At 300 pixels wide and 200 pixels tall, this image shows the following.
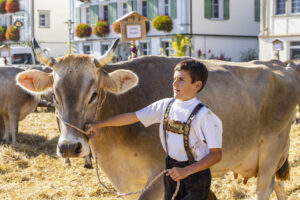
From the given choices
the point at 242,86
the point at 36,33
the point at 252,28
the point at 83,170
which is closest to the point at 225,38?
the point at 252,28

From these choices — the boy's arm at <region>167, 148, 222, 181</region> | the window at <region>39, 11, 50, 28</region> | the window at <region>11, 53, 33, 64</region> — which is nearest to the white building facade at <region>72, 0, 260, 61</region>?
the window at <region>11, 53, 33, 64</region>

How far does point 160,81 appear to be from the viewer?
401 centimetres

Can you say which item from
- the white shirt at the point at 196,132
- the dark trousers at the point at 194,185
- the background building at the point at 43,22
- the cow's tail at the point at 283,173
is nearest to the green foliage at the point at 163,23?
the background building at the point at 43,22

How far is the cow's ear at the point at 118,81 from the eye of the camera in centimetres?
345

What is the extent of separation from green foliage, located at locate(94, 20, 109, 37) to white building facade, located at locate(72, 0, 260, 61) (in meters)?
0.35

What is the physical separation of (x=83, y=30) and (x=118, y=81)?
85.6 feet

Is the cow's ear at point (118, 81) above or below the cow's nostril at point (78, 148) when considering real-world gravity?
above

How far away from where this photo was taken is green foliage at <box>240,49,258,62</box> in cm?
2496

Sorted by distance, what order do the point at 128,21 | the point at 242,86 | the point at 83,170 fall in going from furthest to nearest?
the point at 128,21 < the point at 83,170 < the point at 242,86

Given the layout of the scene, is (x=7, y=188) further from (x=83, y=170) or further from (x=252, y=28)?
(x=252, y=28)

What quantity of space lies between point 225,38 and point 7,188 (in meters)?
21.4

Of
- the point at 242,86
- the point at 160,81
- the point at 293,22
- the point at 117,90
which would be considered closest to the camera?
the point at 117,90

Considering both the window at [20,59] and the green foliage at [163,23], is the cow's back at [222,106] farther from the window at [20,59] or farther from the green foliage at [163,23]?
the green foliage at [163,23]

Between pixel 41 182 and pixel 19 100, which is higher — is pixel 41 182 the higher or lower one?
the lower one
